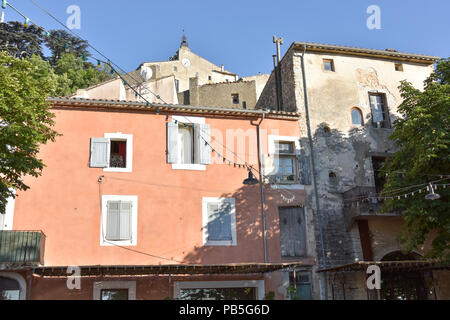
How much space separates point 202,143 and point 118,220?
3926 mm

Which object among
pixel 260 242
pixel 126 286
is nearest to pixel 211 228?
pixel 260 242

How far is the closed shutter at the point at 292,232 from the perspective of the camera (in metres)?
15.6

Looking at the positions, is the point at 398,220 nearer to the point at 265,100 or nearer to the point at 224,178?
the point at 224,178

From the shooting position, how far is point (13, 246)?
40.8 ft

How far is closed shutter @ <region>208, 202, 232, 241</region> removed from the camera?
15.0m

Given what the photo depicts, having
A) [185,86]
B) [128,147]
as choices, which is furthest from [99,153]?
[185,86]

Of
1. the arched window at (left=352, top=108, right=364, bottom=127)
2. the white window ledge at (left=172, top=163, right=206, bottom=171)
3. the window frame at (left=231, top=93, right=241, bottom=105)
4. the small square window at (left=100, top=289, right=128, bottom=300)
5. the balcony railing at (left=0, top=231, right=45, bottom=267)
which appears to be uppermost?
the window frame at (left=231, top=93, right=241, bottom=105)

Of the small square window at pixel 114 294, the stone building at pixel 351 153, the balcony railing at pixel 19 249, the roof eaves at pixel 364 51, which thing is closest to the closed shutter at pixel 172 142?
the stone building at pixel 351 153

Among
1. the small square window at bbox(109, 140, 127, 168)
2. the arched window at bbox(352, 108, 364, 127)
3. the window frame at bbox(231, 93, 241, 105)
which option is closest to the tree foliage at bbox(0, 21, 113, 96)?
the window frame at bbox(231, 93, 241, 105)

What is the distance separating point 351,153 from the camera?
17266 mm

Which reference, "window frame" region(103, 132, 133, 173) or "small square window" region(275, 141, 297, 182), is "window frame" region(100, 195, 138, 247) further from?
"small square window" region(275, 141, 297, 182)

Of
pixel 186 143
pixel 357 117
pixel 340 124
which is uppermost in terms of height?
pixel 357 117

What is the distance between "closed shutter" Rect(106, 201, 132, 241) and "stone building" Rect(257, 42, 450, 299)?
17.4 feet

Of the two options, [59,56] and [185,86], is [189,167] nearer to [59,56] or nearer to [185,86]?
[59,56]
